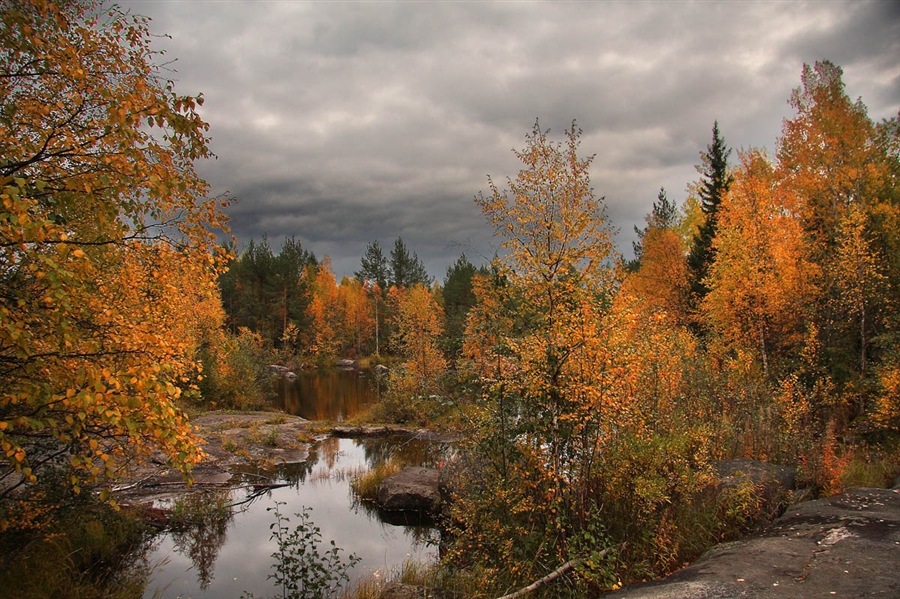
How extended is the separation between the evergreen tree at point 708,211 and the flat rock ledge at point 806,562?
1985cm

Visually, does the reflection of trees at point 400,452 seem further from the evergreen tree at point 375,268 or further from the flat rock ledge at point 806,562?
the evergreen tree at point 375,268

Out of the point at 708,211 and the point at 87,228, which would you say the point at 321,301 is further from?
the point at 87,228

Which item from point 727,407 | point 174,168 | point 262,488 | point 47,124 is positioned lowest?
point 262,488

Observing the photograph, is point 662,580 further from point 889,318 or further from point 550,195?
point 889,318

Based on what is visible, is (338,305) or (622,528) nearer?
(622,528)

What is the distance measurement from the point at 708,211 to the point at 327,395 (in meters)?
26.8

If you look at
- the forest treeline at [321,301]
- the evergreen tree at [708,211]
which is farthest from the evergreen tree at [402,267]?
the evergreen tree at [708,211]

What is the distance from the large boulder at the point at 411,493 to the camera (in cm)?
1248

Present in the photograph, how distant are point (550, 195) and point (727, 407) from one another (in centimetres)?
705

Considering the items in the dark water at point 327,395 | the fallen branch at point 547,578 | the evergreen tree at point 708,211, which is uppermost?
the evergreen tree at point 708,211

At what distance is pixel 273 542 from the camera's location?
1091cm

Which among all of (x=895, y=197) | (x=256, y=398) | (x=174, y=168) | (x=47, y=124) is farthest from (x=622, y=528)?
(x=256, y=398)

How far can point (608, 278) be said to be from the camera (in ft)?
21.2

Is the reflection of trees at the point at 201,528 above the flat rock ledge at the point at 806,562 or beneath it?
beneath
